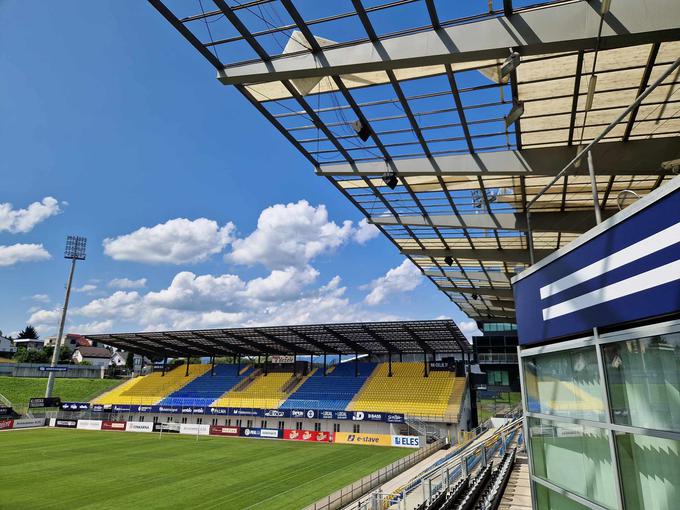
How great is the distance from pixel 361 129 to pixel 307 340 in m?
38.1

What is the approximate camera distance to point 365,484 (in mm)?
21656

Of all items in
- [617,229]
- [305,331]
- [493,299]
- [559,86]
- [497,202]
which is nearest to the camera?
[617,229]

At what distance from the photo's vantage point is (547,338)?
4602 millimetres

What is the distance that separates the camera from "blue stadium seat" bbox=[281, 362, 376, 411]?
4719 cm

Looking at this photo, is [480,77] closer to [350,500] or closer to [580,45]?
[580,45]

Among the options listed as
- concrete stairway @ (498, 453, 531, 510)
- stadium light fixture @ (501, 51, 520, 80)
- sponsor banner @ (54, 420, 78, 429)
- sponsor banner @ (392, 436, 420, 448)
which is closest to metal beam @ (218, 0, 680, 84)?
stadium light fixture @ (501, 51, 520, 80)

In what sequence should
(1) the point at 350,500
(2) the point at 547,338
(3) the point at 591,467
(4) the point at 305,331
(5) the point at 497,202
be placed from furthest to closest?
(4) the point at 305,331 < (1) the point at 350,500 < (5) the point at 497,202 < (2) the point at 547,338 < (3) the point at 591,467

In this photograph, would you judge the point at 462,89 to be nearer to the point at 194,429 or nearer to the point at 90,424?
the point at 194,429

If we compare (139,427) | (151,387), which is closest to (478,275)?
(139,427)

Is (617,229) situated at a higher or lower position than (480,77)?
lower

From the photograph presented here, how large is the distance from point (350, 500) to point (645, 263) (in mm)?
19777

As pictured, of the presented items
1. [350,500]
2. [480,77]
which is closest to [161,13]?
[480,77]

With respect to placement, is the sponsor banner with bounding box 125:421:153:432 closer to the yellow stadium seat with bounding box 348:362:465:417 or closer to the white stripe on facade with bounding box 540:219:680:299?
the yellow stadium seat with bounding box 348:362:465:417

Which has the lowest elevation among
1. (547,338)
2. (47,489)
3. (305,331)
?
(47,489)
